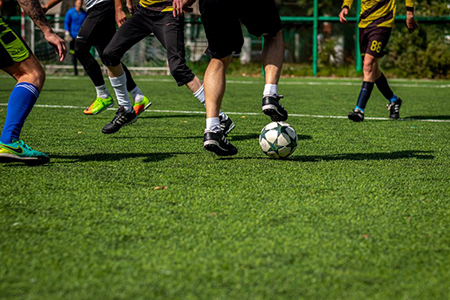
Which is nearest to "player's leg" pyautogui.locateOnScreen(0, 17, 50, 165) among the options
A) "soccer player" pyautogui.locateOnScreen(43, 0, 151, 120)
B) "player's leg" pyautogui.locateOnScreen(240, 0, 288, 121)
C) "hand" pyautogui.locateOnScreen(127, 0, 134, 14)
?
"player's leg" pyautogui.locateOnScreen(240, 0, 288, 121)

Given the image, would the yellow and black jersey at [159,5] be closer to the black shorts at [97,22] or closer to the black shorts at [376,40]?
the black shorts at [97,22]

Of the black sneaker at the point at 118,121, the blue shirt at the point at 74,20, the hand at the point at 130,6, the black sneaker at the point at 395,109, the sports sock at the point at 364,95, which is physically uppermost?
the hand at the point at 130,6

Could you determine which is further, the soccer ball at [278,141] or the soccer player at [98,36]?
the soccer player at [98,36]

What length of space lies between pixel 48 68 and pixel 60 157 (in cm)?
1900

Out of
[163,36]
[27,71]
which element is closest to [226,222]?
[27,71]

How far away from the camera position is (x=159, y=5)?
545 centimetres

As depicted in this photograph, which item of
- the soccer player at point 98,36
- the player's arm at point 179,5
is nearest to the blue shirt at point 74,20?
the soccer player at point 98,36

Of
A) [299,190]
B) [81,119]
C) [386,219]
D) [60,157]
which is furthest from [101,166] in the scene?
[81,119]

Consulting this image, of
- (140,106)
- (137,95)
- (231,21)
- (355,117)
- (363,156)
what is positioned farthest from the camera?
(355,117)

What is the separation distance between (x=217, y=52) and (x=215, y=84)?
0.78 feet

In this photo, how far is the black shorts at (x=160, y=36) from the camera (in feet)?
17.6

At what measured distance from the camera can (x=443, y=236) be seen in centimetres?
265

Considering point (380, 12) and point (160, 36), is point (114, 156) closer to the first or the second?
point (160, 36)

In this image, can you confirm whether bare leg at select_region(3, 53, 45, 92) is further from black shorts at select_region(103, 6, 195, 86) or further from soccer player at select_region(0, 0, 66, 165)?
black shorts at select_region(103, 6, 195, 86)
